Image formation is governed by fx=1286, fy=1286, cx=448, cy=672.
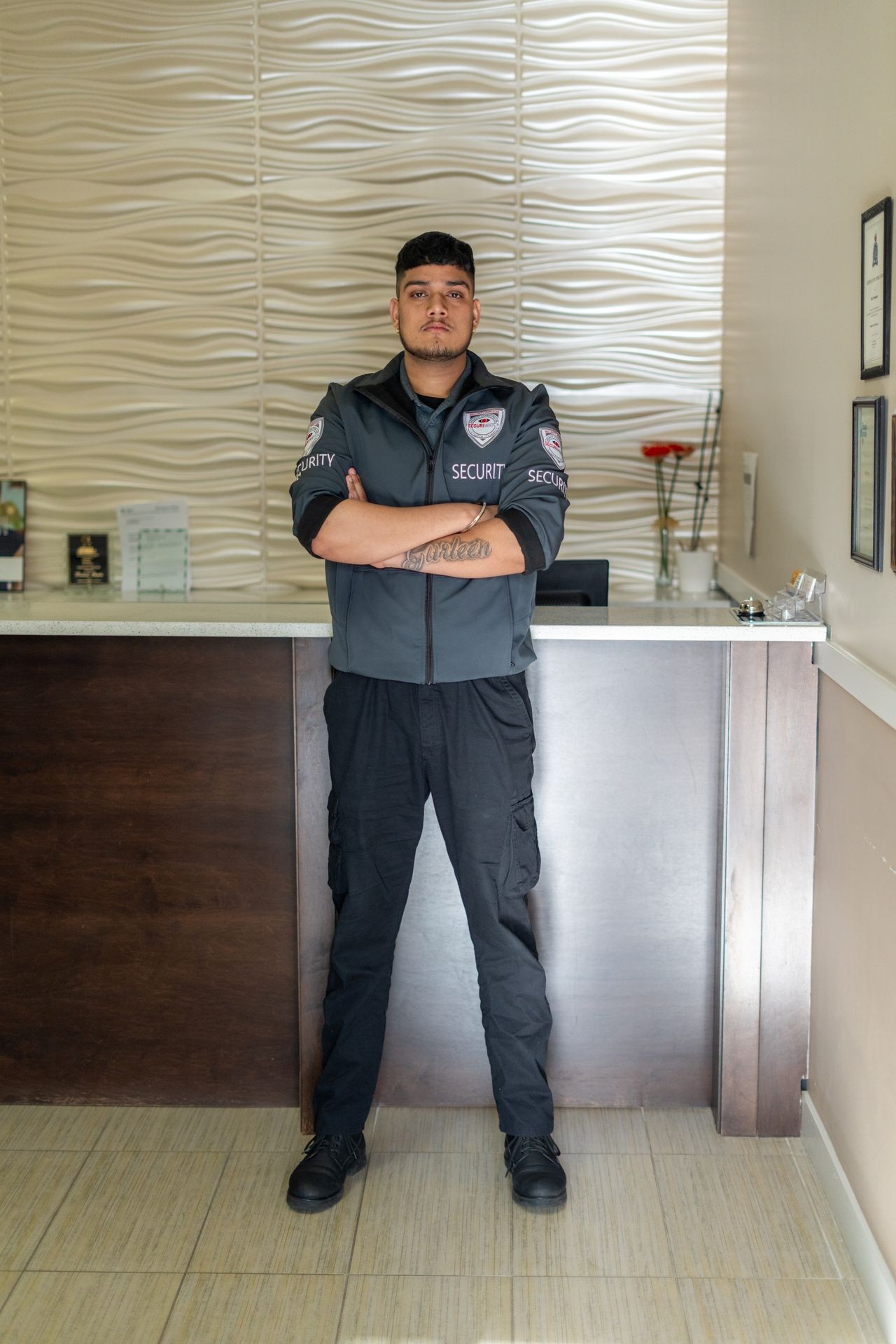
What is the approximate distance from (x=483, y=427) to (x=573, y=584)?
568 millimetres

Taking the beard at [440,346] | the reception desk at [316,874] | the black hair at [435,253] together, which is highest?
the black hair at [435,253]

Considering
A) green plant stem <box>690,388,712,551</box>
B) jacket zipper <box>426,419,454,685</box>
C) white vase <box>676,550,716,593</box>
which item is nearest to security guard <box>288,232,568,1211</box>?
jacket zipper <box>426,419,454,685</box>

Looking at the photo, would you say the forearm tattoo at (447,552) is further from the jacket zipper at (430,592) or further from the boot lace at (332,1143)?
the boot lace at (332,1143)

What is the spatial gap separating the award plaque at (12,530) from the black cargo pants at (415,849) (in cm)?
197

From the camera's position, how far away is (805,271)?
8.99 ft

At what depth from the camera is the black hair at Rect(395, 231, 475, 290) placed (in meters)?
2.45

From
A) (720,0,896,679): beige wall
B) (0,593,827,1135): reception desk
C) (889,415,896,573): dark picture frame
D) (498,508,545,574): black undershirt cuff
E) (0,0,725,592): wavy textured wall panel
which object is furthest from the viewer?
(0,0,725,592): wavy textured wall panel

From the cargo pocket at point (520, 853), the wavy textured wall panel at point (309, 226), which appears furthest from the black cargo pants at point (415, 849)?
the wavy textured wall panel at point (309, 226)

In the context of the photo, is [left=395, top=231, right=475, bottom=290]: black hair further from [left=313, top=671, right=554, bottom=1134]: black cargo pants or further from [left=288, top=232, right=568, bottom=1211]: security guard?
[left=313, top=671, right=554, bottom=1134]: black cargo pants

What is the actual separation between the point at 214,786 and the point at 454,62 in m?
2.43

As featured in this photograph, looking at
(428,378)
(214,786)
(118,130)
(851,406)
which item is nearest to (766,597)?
(851,406)

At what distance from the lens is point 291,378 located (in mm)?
4051

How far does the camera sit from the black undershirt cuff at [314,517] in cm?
237

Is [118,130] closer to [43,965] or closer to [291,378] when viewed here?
[291,378]
